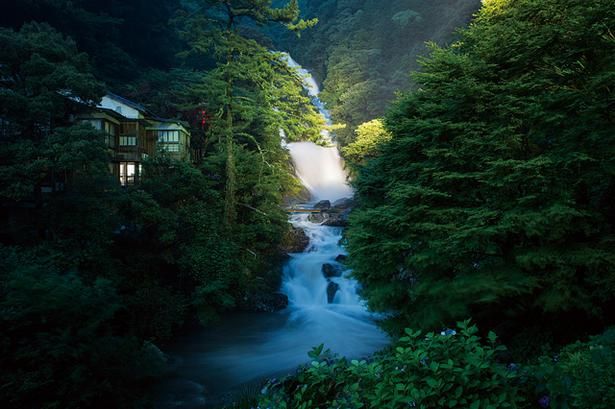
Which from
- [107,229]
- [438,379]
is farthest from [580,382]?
[107,229]

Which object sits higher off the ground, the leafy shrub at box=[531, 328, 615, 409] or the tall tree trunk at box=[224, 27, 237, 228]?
the tall tree trunk at box=[224, 27, 237, 228]

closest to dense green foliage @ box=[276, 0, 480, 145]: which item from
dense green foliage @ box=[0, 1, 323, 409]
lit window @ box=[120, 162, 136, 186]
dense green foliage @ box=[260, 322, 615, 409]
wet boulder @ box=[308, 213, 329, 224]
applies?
wet boulder @ box=[308, 213, 329, 224]

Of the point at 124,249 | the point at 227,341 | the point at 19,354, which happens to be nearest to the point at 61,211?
the point at 124,249

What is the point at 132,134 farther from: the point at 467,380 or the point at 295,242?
the point at 467,380

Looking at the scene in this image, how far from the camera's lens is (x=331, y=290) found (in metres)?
20.8

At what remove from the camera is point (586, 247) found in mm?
6430

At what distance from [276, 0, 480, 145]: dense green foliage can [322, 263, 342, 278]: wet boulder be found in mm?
20425

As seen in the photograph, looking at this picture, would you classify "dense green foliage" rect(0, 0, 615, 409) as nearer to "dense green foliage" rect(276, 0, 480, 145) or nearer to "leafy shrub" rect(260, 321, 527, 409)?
"leafy shrub" rect(260, 321, 527, 409)

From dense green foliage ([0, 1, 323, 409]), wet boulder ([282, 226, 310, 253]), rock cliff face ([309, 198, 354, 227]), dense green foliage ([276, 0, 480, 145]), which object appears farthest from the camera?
dense green foliage ([276, 0, 480, 145])

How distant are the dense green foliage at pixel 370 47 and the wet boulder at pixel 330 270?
67.0 ft

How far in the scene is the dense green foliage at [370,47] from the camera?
42.6 m

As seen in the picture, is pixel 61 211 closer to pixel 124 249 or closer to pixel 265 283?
pixel 124 249

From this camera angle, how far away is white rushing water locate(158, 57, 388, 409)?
11906mm

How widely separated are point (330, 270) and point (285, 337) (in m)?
6.75
